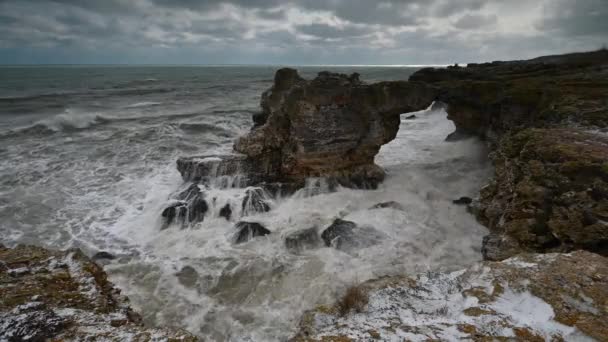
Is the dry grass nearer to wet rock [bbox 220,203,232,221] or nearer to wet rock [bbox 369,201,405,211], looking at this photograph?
wet rock [bbox 369,201,405,211]

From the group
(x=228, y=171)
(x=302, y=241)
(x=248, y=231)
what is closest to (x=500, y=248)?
(x=302, y=241)

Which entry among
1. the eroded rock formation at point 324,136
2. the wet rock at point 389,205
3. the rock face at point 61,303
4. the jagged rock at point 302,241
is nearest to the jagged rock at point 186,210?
the eroded rock formation at point 324,136

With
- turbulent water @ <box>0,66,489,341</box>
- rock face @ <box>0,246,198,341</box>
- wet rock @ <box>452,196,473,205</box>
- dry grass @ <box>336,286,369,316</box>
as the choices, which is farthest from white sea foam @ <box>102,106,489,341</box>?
dry grass @ <box>336,286,369,316</box>

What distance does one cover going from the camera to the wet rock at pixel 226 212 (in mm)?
16031

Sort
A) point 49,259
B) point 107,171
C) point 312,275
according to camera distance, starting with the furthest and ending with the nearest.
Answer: point 107,171, point 312,275, point 49,259

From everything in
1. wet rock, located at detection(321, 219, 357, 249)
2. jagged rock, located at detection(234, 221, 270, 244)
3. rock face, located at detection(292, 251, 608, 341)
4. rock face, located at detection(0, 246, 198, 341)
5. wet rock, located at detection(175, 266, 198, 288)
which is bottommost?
wet rock, located at detection(175, 266, 198, 288)

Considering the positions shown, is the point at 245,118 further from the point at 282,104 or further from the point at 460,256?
the point at 460,256

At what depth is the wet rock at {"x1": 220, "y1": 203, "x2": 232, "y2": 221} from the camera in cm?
1603

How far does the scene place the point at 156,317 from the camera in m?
10.1

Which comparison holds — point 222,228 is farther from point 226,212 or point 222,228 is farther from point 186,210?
point 186,210

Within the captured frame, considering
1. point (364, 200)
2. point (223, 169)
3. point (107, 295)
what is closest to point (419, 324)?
point (107, 295)

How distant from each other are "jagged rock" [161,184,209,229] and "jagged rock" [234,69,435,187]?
3.97m

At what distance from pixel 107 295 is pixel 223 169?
12691 mm

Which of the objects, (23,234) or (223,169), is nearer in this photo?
(23,234)
